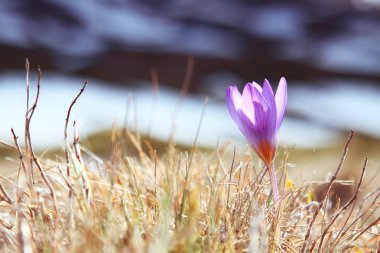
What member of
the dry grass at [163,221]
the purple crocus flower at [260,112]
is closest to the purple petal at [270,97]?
the purple crocus flower at [260,112]

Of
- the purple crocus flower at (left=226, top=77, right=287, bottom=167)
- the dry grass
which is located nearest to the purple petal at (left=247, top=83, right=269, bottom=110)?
the purple crocus flower at (left=226, top=77, right=287, bottom=167)

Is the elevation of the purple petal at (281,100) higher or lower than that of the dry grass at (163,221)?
higher

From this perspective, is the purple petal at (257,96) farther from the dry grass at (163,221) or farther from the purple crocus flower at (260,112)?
the dry grass at (163,221)

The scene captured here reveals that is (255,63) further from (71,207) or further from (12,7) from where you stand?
(71,207)

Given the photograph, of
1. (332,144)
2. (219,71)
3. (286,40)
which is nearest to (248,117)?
(332,144)

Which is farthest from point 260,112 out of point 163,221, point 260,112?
point 163,221

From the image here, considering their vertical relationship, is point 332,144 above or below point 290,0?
below

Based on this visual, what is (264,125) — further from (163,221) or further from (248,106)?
(163,221)

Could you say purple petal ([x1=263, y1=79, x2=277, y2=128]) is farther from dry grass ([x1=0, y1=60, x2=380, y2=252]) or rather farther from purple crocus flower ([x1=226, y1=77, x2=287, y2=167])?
dry grass ([x1=0, y1=60, x2=380, y2=252])
